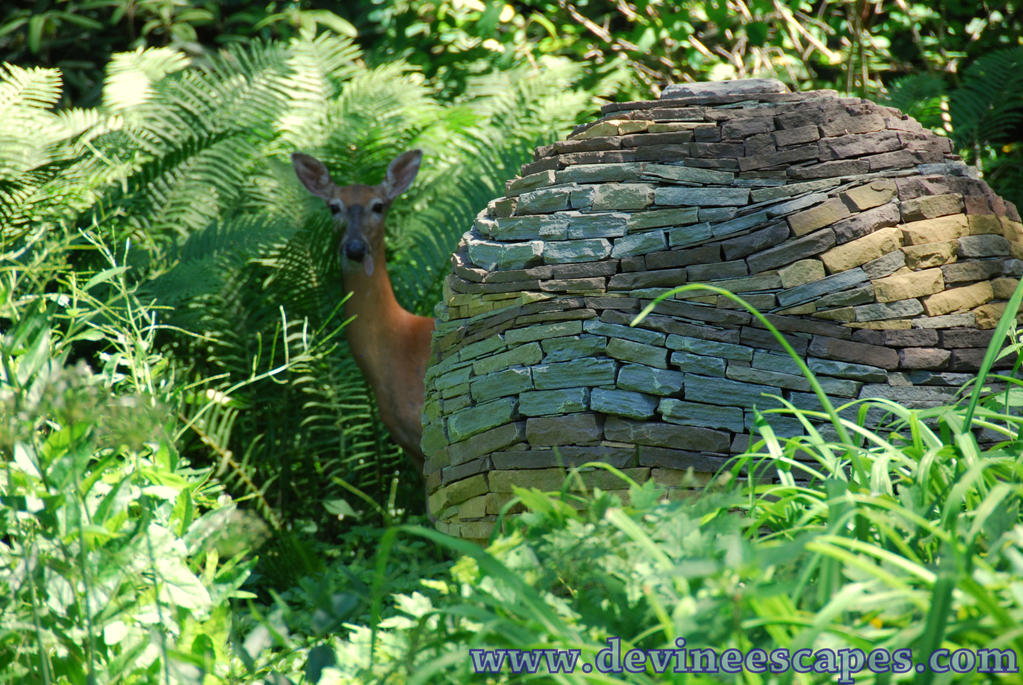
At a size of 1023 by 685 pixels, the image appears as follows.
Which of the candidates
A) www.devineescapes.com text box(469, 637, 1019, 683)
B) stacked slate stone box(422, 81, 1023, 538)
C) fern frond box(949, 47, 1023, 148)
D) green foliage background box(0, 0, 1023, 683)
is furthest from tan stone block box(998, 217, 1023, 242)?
fern frond box(949, 47, 1023, 148)

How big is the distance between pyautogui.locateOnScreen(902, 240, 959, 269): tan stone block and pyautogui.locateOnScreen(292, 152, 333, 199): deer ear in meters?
2.82

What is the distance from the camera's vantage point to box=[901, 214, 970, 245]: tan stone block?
215cm

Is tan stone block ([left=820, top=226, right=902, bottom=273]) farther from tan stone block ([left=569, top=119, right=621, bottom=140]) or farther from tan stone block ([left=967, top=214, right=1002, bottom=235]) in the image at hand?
tan stone block ([left=569, top=119, right=621, bottom=140])

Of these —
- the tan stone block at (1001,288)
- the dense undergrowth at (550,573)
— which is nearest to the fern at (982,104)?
the tan stone block at (1001,288)

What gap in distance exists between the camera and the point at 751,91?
2.44 m

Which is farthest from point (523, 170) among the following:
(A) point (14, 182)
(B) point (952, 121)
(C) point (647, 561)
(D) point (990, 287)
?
(B) point (952, 121)

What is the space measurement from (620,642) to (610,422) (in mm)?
1210

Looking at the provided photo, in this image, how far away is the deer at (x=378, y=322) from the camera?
12.4ft

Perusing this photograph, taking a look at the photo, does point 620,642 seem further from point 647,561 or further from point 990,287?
point 990,287

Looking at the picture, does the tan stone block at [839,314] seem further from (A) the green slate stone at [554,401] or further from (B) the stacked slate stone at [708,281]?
(A) the green slate stone at [554,401]

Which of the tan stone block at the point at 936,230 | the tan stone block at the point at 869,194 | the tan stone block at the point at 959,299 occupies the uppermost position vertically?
the tan stone block at the point at 869,194

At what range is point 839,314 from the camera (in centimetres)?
211

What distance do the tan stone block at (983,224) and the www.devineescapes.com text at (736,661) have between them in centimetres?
156

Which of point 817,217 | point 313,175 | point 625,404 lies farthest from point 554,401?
point 313,175
